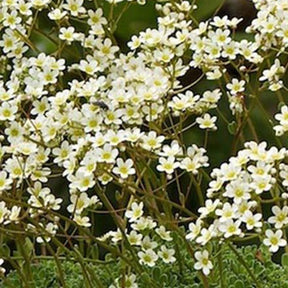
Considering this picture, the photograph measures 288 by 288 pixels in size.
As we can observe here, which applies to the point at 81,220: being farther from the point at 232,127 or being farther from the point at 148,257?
the point at 232,127

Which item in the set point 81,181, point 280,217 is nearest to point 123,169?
point 81,181

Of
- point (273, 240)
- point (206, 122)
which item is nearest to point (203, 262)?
point (273, 240)

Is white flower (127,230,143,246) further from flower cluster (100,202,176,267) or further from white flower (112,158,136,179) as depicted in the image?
white flower (112,158,136,179)

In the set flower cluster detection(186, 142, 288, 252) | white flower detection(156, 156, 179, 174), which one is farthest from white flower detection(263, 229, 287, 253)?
white flower detection(156, 156, 179, 174)

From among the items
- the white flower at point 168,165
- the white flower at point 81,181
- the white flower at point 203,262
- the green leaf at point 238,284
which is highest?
the white flower at point 81,181

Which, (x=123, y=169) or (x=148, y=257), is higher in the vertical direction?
(x=123, y=169)

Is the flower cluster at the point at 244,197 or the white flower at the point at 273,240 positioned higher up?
the flower cluster at the point at 244,197

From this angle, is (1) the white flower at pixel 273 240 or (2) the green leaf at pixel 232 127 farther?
(2) the green leaf at pixel 232 127

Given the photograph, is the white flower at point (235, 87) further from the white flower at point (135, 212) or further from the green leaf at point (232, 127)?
the white flower at point (135, 212)

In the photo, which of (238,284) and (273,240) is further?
(238,284)

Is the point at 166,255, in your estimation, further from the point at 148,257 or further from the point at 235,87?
the point at 235,87

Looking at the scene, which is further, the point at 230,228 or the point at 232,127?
the point at 232,127

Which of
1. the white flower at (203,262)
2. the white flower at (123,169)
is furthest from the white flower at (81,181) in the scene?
the white flower at (203,262)

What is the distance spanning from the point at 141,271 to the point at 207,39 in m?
0.28
